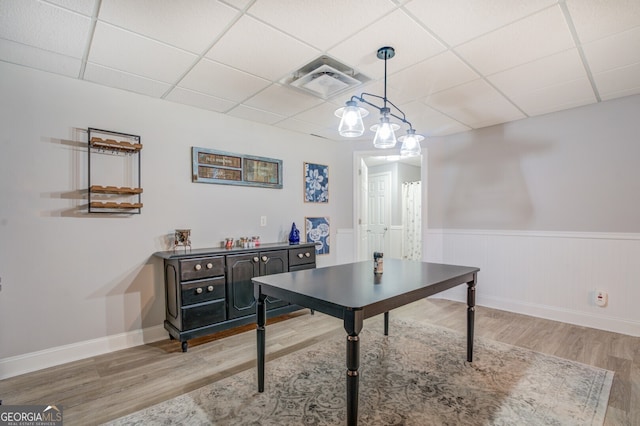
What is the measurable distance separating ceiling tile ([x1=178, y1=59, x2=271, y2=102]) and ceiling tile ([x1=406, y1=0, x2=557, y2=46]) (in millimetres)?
1363

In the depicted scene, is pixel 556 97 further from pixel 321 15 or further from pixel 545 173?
pixel 321 15

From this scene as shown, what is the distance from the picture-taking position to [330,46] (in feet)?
6.91

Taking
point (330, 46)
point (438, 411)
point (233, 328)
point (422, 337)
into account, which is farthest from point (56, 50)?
point (422, 337)

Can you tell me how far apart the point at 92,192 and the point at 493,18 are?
3.15 metres

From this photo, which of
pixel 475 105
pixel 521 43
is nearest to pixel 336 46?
pixel 521 43

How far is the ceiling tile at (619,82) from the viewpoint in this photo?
8.23 feet

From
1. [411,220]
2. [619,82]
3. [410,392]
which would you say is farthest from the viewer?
[411,220]

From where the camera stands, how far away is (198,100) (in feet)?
9.95

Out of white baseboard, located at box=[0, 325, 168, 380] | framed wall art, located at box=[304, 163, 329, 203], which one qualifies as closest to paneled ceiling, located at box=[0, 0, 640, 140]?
framed wall art, located at box=[304, 163, 329, 203]

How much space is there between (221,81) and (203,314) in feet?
6.66

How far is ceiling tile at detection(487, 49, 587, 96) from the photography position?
2299 mm

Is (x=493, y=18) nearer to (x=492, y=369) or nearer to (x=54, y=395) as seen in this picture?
(x=492, y=369)

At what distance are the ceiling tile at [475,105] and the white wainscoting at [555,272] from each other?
139 centimetres

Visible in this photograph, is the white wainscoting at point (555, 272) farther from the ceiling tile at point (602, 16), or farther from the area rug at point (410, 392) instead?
the ceiling tile at point (602, 16)
